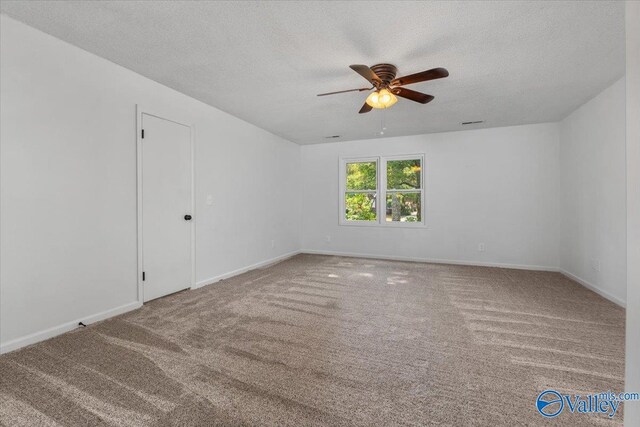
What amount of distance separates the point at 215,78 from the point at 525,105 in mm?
4215

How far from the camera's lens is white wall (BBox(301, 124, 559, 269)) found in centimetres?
501

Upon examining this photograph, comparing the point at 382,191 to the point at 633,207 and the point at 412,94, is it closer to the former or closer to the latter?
the point at 412,94

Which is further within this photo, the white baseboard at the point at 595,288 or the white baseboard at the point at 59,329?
the white baseboard at the point at 595,288

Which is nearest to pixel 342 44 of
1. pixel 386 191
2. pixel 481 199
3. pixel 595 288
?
pixel 386 191

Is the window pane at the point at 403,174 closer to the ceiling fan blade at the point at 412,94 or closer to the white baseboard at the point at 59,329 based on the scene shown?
the ceiling fan blade at the point at 412,94

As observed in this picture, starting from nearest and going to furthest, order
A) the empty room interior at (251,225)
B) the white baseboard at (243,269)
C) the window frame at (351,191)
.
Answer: the empty room interior at (251,225), the white baseboard at (243,269), the window frame at (351,191)

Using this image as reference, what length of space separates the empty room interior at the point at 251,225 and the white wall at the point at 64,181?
0.06ft

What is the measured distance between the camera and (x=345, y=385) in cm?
182

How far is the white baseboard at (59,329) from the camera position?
2.22m

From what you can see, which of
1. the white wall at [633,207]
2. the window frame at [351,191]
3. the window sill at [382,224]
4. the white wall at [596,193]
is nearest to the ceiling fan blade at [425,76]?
the white wall at [633,207]

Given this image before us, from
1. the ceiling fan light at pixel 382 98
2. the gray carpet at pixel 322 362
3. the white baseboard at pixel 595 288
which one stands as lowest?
the gray carpet at pixel 322 362

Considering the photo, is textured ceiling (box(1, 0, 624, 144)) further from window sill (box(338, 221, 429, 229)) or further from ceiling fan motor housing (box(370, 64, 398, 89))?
window sill (box(338, 221, 429, 229))

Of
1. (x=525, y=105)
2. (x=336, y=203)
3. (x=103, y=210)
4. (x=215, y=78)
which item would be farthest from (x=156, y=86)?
(x=525, y=105)
